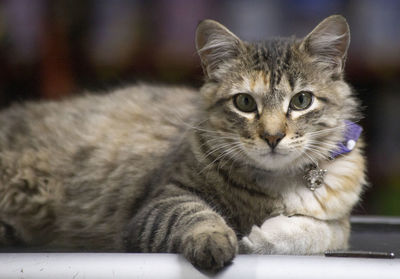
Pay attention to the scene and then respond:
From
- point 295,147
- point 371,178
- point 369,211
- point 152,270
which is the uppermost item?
point 295,147

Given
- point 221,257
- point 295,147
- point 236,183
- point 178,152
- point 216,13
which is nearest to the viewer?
point 221,257

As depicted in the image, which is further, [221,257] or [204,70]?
[204,70]

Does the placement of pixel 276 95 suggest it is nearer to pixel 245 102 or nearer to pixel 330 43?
pixel 245 102

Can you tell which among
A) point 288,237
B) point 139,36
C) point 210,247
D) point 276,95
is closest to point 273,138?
point 276,95

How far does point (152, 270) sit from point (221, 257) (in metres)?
0.13

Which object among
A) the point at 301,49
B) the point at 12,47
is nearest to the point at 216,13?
the point at 12,47

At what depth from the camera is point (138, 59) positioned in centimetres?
242

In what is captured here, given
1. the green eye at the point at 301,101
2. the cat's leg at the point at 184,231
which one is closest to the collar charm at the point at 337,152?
the green eye at the point at 301,101

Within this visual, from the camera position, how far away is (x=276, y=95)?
1342 mm

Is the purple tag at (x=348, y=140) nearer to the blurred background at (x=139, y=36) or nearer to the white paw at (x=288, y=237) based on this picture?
the white paw at (x=288, y=237)

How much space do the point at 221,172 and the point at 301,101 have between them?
266 mm

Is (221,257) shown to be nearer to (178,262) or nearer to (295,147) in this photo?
(178,262)

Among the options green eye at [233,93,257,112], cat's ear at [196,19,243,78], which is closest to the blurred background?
cat's ear at [196,19,243,78]

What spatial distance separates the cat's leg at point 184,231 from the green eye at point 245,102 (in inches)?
9.7
